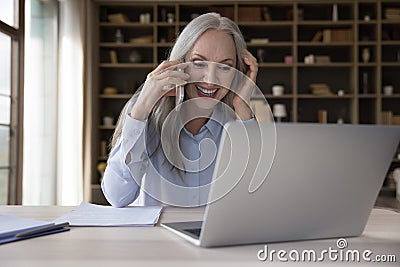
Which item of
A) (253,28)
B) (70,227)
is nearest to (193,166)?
(70,227)

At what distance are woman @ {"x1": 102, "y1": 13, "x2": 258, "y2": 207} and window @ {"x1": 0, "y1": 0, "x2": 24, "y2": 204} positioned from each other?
2.56 m

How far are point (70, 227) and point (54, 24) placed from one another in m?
4.09

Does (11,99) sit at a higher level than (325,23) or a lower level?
lower

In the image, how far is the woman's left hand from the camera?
1746mm

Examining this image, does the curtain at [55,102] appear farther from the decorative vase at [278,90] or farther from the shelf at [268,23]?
the decorative vase at [278,90]

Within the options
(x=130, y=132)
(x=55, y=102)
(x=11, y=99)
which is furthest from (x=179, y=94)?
(x=55, y=102)

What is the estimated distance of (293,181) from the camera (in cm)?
85

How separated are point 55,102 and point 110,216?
3811mm

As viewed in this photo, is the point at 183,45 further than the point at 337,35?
No

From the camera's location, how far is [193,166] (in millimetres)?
1689

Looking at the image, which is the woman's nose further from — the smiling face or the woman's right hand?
the woman's right hand

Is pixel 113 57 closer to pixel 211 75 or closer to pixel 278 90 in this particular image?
pixel 278 90

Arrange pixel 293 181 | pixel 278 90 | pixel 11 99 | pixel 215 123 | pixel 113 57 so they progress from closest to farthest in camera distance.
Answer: pixel 293 181
pixel 215 123
pixel 11 99
pixel 278 90
pixel 113 57

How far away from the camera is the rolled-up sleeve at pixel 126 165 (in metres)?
1.43
